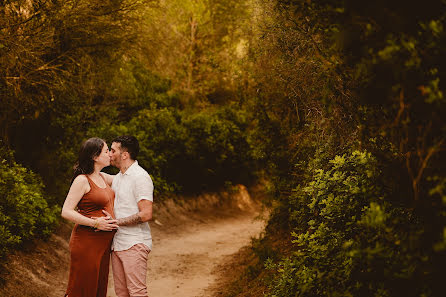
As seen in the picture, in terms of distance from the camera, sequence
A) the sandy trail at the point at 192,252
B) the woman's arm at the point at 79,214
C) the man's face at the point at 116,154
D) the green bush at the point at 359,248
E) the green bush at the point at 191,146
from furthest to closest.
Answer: the green bush at the point at 191,146
the sandy trail at the point at 192,252
the man's face at the point at 116,154
the woman's arm at the point at 79,214
the green bush at the point at 359,248

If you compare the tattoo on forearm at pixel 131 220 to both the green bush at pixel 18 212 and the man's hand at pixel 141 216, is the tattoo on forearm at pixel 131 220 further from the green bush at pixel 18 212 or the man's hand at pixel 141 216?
the green bush at pixel 18 212

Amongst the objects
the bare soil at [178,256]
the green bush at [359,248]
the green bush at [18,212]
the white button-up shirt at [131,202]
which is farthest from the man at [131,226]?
the green bush at [18,212]

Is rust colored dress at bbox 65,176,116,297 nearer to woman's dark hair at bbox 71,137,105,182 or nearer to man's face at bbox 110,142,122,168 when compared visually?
woman's dark hair at bbox 71,137,105,182

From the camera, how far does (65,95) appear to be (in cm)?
1166

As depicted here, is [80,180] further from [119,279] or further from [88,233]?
[119,279]

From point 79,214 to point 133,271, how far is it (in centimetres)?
80

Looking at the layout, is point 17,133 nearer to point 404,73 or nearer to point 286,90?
point 286,90

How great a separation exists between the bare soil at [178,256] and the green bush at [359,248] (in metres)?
4.35

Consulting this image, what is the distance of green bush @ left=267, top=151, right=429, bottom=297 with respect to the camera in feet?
10.00

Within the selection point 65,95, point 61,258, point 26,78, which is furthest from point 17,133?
point 61,258

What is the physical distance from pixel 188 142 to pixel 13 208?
34.0ft

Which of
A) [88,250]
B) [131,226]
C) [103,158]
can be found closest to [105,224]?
[131,226]

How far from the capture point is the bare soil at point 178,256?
7.91 m

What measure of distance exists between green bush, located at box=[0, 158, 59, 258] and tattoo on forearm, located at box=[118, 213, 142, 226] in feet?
11.6
